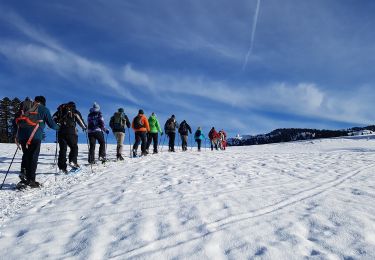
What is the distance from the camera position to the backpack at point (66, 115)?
10867 mm

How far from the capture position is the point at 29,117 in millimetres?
8508

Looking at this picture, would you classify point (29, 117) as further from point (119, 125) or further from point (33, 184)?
point (119, 125)

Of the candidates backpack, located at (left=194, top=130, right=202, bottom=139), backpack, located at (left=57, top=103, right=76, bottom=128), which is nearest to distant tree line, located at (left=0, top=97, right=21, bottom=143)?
backpack, located at (left=194, top=130, right=202, bottom=139)

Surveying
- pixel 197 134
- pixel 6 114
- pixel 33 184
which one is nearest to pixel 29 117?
pixel 33 184

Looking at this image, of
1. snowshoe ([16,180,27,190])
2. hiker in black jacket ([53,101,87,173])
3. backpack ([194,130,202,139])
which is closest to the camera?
snowshoe ([16,180,27,190])

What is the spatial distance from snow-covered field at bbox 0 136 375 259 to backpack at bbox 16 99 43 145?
1.64 meters

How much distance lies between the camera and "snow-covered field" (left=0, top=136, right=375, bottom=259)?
14.2 feet

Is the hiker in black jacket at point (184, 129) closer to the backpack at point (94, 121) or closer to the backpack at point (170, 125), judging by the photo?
the backpack at point (170, 125)

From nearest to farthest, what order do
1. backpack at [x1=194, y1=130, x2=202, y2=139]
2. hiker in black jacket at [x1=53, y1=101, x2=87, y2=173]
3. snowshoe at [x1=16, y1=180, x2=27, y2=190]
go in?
snowshoe at [x1=16, y1=180, x2=27, y2=190] → hiker in black jacket at [x1=53, y1=101, x2=87, y2=173] → backpack at [x1=194, y1=130, x2=202, y2=139]

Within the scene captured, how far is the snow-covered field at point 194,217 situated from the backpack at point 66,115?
202 centimetres

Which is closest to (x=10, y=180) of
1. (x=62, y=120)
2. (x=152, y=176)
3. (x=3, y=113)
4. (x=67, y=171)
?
(x=67, y=171)

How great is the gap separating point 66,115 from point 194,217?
692 cm

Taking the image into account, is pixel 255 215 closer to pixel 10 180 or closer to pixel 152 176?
pixel 152 176

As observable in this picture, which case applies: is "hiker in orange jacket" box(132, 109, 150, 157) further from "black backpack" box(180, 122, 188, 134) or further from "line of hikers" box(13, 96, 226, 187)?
"black backpack" box(180, 122, 188, 134)
